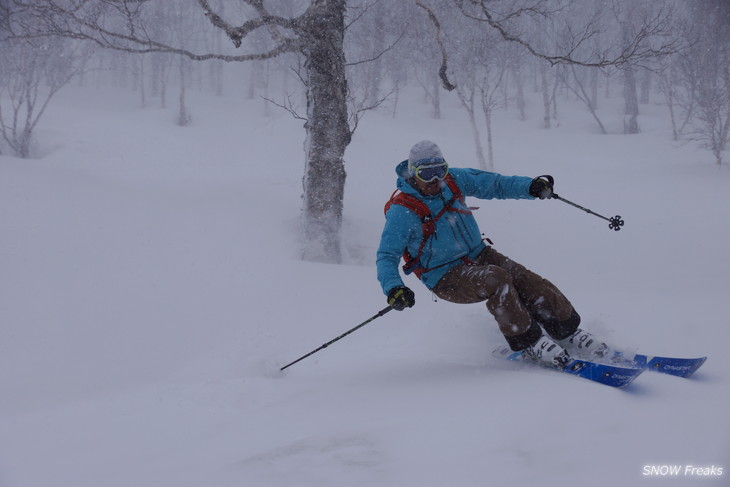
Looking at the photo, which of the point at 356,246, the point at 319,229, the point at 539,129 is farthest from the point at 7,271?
the point at 539,129

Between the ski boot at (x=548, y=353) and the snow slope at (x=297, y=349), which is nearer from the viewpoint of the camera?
the snow slope at (x=297, y=349)

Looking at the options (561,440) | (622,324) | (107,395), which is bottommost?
(107,395)

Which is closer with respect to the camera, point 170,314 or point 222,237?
point 170,314

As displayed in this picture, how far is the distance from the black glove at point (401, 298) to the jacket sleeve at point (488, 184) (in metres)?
1.09

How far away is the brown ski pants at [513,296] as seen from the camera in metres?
3.48

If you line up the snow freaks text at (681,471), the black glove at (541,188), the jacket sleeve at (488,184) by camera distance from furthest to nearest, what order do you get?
1. the jacket sleeve at (488,184)
2. the black glove at (541,188)
3. the snow freaks text at (681,471)

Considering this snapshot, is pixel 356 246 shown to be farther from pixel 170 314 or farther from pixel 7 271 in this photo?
pixel 7 271

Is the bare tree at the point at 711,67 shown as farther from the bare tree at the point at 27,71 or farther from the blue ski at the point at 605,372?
the bare tree at the point at 27,71

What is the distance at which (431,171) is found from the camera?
3.81m

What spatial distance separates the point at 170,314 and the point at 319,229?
2959mm

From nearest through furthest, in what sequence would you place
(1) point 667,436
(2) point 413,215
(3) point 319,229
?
(1) point 667,436
(2) point 413,215
(3) point 319,229

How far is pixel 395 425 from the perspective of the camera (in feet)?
8.27

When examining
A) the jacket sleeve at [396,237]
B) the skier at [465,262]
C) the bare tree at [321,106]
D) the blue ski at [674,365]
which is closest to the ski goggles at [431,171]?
the skier at [465,262]

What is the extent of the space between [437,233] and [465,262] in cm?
34
